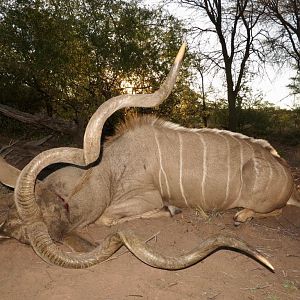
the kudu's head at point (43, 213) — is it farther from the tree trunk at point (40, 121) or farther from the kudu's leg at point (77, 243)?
the tree trunk at point (40, 121)

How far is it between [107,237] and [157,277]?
42 cm

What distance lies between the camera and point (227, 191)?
351 centimetres

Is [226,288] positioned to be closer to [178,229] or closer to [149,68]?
[178,229]

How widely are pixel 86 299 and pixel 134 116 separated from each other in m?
1.96

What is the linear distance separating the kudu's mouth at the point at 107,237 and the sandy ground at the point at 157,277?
145 millimetres

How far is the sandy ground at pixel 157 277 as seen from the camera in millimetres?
2020

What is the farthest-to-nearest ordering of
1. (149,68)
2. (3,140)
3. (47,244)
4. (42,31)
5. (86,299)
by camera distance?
(149,68), (42,31), (3,140), (47,244), (86,299)

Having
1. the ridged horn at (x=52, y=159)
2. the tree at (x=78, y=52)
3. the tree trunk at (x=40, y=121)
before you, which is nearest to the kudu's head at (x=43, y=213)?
the ridged horn at (x=52, y=159)

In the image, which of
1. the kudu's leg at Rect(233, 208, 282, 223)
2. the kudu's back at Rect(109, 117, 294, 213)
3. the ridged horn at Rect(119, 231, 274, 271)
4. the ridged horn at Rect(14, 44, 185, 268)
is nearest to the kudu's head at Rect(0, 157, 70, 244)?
the ridged horn at Rect(14, 44, 185, 268)

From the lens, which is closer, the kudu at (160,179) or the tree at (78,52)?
the kudu at (160,179)

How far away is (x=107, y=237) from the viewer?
2049 mm

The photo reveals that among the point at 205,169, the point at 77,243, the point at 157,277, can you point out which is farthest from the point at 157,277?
the point at 205,169

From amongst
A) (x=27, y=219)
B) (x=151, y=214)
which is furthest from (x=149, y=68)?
(x=27, y=219)

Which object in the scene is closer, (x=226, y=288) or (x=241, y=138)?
(x=226, y=288)
